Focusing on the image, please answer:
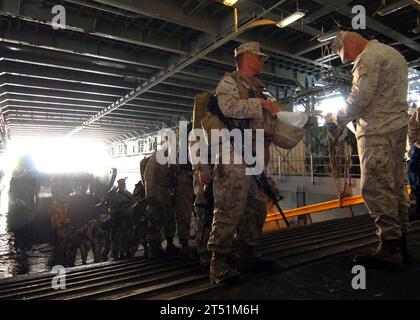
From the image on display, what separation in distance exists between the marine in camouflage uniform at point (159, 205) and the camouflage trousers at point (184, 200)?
199 mm

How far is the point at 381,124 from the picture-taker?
2240mm

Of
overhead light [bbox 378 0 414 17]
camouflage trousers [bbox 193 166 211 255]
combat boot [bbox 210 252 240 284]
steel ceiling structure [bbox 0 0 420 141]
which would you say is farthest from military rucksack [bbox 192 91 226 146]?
overhead light [bbox 378 0 414 17]

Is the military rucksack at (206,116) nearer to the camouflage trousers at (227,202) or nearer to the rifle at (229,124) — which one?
the rifle at (229,124)

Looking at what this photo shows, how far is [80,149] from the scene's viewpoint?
26.0 m

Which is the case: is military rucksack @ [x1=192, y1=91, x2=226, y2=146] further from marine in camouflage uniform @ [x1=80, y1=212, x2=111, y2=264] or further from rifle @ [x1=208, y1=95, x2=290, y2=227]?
marine in camouflage uniform @ [x1=80, y1=212, x2=111, y2=264]

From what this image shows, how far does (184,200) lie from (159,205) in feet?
1.20

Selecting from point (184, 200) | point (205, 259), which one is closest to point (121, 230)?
point (184, 200)

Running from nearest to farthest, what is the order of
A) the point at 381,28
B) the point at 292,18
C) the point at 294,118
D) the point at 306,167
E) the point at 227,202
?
the point at 227,202 → the point at 294,118 → the point at 292,18 → the point at 381,28 → the point at 306,167

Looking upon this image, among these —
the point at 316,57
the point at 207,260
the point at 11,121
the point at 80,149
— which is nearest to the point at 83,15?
the point at 207,260

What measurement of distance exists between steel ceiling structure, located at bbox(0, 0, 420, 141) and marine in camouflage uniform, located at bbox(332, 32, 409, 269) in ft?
12.6

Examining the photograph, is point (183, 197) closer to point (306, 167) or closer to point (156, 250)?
point (156, 250)

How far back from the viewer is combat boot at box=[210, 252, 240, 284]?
2.08m
